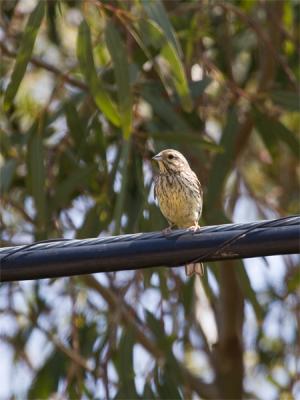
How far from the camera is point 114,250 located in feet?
15.1

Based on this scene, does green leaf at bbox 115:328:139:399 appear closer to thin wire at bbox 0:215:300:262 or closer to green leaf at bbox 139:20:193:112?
green leaf at bbox 139:20:193:112

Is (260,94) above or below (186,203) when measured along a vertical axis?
above

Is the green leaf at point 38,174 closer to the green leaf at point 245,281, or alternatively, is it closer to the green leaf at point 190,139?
the green leaf at point 190,139

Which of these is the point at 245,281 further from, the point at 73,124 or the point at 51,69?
the point at 51,69

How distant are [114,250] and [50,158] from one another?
433 cm

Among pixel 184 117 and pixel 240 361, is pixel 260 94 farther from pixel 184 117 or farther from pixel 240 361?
pixel 240 361

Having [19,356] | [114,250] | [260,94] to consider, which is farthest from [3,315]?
[114,250]

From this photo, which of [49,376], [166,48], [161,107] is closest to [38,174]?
[161,107]

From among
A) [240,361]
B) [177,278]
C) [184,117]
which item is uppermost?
[184,117]

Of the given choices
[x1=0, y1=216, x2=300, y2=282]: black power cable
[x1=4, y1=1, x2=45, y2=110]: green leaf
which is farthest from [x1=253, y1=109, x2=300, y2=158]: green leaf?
[x1=0, y1=216, x2=300, y2=282]: black power cable

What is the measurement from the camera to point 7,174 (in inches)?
326

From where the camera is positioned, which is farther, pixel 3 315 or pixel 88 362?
pixel 3 315

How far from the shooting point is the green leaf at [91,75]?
7.24m

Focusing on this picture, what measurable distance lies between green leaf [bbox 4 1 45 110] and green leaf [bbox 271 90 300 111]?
2440mm
